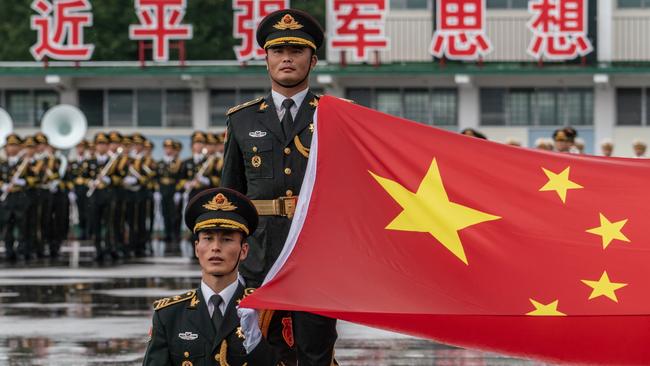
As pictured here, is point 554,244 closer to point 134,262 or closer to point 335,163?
point 335,163

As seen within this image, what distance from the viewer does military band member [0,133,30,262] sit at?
952 inches

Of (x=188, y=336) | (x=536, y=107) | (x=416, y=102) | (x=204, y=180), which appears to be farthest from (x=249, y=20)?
(x=188, y=336)

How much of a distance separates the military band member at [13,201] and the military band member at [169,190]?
436 centimetres

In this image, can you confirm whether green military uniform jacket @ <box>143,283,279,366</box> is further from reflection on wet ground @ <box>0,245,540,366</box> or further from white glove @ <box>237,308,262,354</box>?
reflection on wet ground @ <box>0,245,540,366</box>

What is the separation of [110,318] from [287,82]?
754cm

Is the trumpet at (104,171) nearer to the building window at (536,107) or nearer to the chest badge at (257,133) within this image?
the building window at (536,107)

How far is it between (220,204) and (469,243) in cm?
149

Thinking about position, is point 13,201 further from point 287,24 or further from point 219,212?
point 219,212

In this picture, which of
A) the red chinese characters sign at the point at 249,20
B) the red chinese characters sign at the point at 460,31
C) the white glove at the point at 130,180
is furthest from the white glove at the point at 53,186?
the red chinese characters sign at the point at 460,31

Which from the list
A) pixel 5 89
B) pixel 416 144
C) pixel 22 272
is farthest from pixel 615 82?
pixel 416 144

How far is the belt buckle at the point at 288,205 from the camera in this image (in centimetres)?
723

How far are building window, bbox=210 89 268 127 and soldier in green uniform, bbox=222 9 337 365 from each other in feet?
101

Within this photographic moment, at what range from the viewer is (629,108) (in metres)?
37.0

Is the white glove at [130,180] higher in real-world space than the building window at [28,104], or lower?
lower
